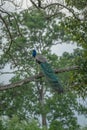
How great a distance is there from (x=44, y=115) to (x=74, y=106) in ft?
6.25

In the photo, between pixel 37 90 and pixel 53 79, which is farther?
pixel 37 90

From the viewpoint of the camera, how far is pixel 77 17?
9.71 metres

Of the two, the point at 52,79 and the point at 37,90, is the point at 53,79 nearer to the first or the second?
the point at 52,79

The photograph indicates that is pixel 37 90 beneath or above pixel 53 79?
above

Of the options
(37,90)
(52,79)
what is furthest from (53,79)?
(37,90)

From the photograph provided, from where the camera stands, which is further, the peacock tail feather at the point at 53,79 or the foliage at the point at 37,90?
the foliage at the point at 37,90

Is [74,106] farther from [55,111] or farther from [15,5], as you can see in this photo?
[15,5]

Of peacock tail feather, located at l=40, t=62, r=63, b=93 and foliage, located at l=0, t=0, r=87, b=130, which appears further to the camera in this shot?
foliage, located at l=0, t=0, r=87, b=130

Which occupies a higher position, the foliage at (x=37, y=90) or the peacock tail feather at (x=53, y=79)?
the foliage at (x=37, y=90)

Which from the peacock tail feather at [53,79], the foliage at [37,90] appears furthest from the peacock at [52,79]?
the foliage at [37,90]

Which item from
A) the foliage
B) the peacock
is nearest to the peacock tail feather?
the peacock

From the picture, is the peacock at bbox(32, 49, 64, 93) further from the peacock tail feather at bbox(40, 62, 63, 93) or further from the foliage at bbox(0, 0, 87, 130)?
the foliage at bbox(0, 0, 87, 130)

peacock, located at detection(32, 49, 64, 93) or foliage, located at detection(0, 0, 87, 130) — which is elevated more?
foliage, located at detection(0, 0, 87, 130)

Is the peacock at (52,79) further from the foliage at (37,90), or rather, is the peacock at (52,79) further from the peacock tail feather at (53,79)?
the foliage at (37,90)
